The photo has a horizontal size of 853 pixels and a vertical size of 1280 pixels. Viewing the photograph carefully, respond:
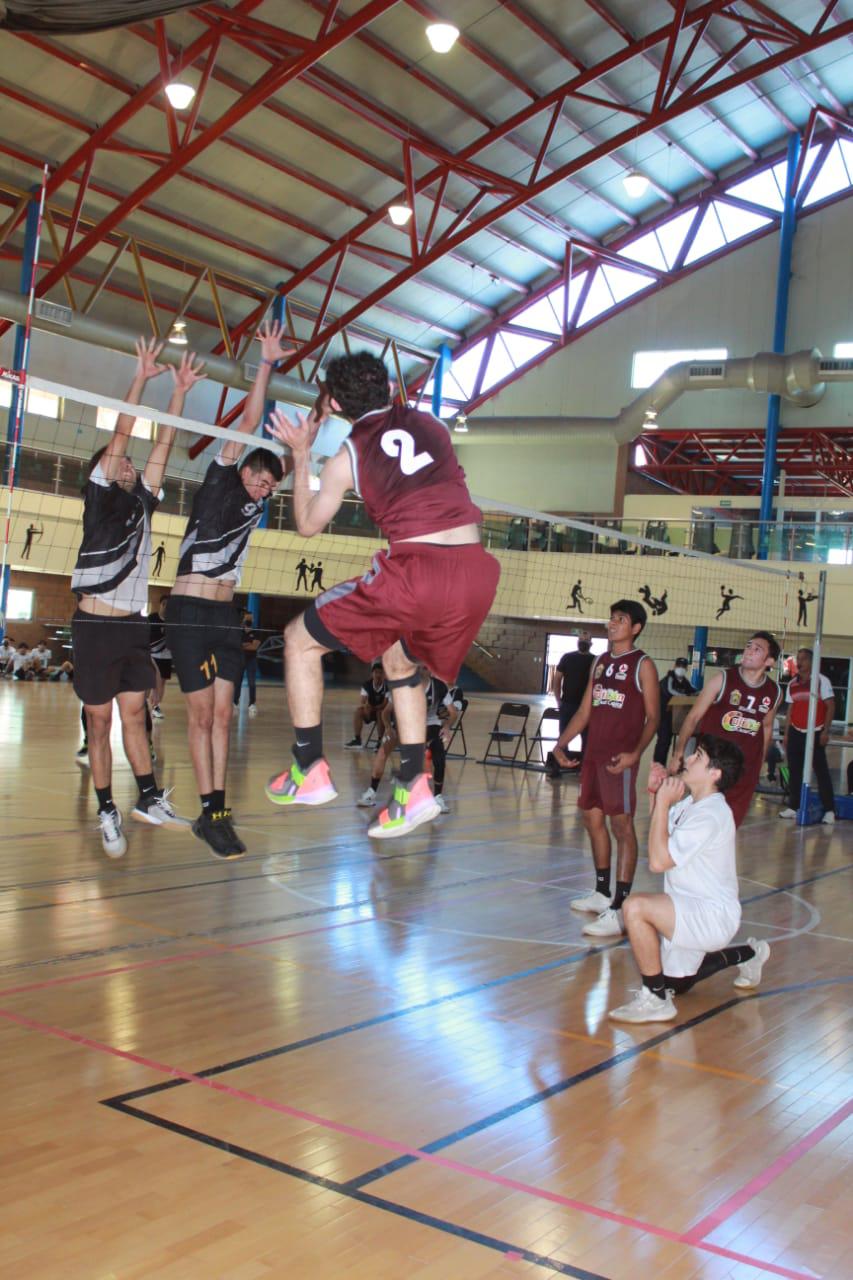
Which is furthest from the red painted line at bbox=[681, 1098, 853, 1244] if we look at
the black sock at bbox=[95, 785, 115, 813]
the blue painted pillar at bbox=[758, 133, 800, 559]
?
the blue painted pillar at bbox=[758, 133, 800, 559]

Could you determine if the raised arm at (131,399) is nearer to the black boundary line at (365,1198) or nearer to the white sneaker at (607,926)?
the black boundary line at (365,1198)

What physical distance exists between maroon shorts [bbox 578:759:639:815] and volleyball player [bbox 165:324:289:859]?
2.21m

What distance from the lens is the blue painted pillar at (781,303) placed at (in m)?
26.0

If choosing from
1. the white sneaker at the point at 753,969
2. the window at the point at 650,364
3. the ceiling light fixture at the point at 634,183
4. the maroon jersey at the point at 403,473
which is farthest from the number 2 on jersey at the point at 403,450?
the window at the point at 650,364

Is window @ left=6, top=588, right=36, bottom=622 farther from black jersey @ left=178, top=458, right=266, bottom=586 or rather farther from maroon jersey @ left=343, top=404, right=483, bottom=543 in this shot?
maroon jersey @ left=343, top=404, right=483, bottom=543

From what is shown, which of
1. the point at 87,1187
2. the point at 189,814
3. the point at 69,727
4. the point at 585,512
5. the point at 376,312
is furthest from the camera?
the point at 585,512

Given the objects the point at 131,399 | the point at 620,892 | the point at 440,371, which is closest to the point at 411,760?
the point at 131,399

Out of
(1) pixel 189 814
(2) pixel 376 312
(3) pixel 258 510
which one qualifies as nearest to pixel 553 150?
(2) pixel 376 312

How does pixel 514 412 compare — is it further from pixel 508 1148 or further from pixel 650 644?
pixel 508 1148

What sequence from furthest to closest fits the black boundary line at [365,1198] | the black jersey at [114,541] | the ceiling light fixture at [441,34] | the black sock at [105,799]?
the ceiling light fixture at [441,34]
the black sock at [105,799]
the black jersey at [114,541]
the black boundary line at [365,1198]

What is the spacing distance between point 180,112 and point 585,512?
1549cm

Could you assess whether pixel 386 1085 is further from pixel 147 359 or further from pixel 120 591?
pixel 147 359

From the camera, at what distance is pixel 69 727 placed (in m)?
15.3

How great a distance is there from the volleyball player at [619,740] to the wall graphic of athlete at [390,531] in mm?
3040
